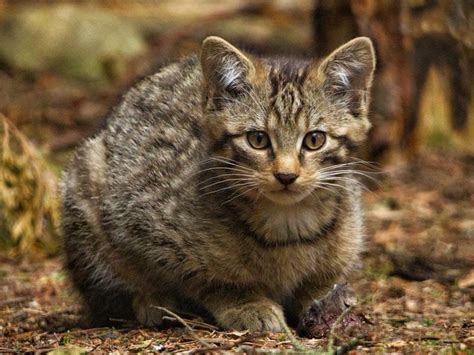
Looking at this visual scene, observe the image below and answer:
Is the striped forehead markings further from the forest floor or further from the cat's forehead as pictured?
the forest floor

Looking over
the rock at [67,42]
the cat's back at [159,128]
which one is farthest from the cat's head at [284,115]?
the rock at [67,42]

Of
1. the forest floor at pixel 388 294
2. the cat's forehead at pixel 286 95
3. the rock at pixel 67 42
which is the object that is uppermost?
the rock at pixel 67 42

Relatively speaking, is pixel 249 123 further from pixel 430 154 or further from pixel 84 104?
pixel 84 104

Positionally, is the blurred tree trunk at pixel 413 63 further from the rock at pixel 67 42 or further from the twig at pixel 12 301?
the rock at pixel 67 42

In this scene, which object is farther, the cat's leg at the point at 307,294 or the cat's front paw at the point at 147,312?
the cat's front paw at the point at 147,312

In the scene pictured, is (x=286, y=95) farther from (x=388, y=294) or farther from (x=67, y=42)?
(x=67, y=42)

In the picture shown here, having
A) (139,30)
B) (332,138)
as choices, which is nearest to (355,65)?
(332,138)

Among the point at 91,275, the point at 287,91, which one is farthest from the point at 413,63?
the point at 91,275
